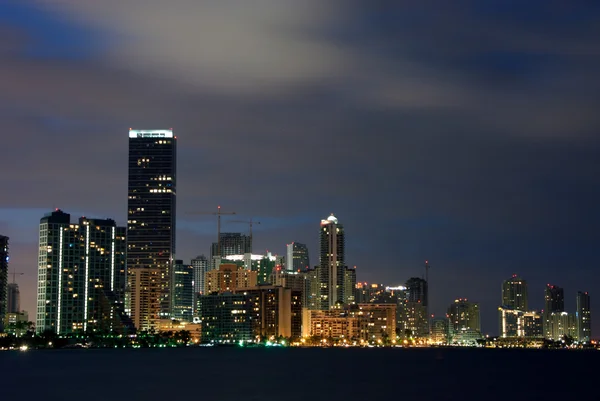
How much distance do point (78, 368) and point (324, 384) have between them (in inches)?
2730

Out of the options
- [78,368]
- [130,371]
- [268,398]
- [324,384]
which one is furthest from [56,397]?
[78,368]

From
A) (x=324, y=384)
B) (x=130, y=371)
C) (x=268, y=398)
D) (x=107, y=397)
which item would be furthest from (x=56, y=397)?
(x=130, y=371)

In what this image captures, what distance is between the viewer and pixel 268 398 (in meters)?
121

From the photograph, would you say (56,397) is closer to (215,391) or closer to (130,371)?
(215,391)

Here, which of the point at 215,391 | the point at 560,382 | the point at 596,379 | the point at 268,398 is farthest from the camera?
the point at 596,379

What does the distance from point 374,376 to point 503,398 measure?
4676 cm

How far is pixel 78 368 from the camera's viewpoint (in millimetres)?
193375

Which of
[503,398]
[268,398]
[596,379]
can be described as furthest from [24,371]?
[596,379]

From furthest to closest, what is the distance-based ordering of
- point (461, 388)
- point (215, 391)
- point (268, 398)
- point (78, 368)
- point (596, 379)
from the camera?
point (78, 368)
point (596, 379)
point (461, 388)
point (215, 391)
point (268, 398)

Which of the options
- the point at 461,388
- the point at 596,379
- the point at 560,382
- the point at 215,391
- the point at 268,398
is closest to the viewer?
the point at 268,398

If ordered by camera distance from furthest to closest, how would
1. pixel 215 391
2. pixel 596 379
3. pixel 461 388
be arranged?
pixel 596 379
pixel 461 388
pixel 215 391

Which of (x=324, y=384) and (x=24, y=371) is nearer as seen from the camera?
(x=324, y=384)

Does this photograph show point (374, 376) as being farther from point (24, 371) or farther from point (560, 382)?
point (24, 371)

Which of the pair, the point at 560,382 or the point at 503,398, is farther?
the point at 560,382
